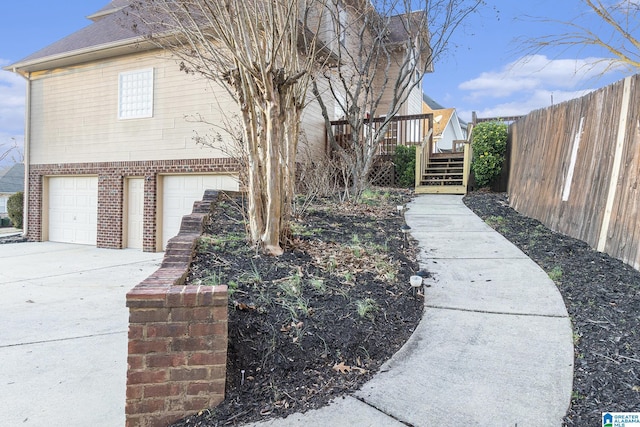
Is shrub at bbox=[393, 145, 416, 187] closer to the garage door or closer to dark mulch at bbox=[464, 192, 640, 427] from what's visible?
the garage door

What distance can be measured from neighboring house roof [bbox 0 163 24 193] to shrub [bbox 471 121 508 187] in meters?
27.0

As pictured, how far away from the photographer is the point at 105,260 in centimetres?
927

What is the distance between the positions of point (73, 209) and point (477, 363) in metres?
12.7

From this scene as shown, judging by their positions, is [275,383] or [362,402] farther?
[275,383]

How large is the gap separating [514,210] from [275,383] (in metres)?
6.54

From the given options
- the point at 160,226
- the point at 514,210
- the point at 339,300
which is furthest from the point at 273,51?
the point at 160,226

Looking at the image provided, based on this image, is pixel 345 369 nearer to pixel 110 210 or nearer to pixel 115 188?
pixel 115 188

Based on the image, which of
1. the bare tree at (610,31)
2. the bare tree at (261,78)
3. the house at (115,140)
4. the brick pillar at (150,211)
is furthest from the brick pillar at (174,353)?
the brick pillar at (150,211)

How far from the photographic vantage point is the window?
34.6 ft

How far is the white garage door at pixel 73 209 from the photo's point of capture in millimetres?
11836

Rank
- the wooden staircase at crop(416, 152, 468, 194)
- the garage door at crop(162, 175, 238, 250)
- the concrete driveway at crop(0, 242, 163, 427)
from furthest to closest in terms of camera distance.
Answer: the wooden staircase at crop(416, 152, 468, 194)
the garage door at crop(162, 175, 238, 250)
the concrete driveway at crop(0, 242, 163, 427)

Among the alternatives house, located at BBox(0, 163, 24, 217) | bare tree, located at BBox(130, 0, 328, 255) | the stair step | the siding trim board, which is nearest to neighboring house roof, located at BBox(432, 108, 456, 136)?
the stair step

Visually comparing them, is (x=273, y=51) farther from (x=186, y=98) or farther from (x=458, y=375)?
(x=186, y=98)

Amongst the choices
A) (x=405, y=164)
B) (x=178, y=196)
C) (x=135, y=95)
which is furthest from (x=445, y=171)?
(x=135, y=95)
